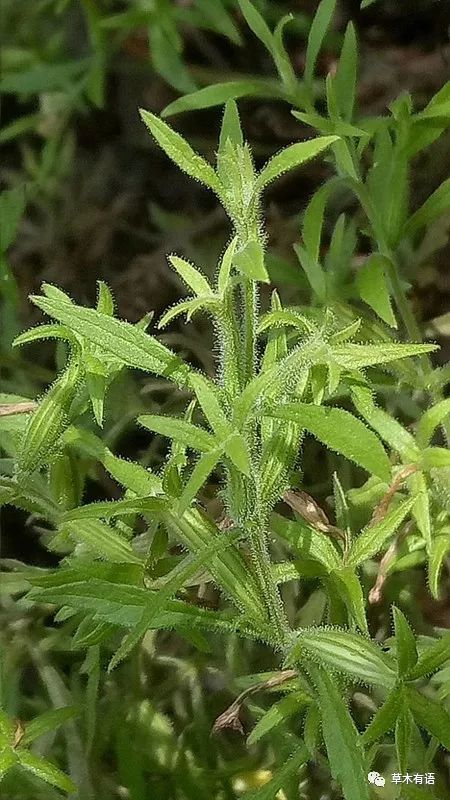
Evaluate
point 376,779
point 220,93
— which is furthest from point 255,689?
point 220,93

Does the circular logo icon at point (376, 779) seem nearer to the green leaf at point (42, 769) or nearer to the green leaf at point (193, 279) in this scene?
the green leaf at point (42, 769)

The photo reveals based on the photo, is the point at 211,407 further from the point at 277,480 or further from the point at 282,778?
the point at 282,778

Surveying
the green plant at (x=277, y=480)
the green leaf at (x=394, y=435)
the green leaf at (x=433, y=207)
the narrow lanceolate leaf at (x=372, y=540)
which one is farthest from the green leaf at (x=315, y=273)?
the narrow lanceolate leaf at (x=372, y=540)

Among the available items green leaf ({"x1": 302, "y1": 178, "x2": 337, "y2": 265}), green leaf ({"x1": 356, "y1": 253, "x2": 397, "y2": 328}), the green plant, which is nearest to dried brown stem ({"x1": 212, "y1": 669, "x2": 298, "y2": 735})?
the green plant

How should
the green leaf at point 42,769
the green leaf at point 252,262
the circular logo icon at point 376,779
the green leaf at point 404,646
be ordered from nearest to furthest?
the green leaf at point 252,262 < the green leaf at point 404,646 < the green leaf at point 42,769 < the circular logo icon at point 376,779

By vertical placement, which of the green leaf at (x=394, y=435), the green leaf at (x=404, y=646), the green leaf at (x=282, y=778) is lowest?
the green leaf at (x=282, y=778)

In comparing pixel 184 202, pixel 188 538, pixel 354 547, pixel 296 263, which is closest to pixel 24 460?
pixel 188 538

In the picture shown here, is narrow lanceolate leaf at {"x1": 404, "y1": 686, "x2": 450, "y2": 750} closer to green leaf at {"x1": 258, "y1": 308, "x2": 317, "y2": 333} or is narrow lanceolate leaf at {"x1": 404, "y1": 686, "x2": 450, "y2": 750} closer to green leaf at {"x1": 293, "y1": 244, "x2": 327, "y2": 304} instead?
green leaf at {"x1": 258, "y1": 308, "x2": 317, "y2": 333}
